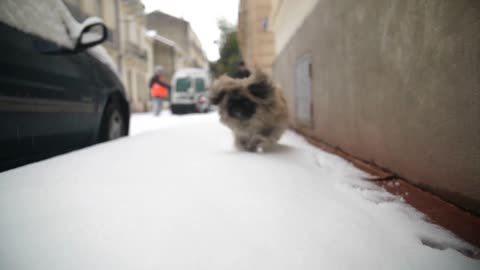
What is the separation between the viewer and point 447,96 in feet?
4.70

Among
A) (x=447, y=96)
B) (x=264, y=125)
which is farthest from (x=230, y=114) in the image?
(x=447, y=96)

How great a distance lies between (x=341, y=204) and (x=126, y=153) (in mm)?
2039

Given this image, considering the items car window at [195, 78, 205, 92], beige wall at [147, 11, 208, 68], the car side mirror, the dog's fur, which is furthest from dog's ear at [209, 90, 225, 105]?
beige wall at [147, 11, 208, 68]

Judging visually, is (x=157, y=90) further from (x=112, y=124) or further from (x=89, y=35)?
(x=89, y=35)

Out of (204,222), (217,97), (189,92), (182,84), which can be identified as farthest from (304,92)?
(182,84)

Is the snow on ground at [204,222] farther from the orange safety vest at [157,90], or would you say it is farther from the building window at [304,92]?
the orange safety vest at [157,90]

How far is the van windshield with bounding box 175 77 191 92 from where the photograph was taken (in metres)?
14.1

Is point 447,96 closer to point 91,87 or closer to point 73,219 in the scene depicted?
point 73,219

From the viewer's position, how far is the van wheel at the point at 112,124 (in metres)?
3.36

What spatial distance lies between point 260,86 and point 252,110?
30 cm

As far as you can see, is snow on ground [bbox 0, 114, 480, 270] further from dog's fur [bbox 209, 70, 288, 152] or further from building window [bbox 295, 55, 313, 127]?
building window [bbox 295, 55, 313, 127]

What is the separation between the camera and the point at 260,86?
3340 millimetres

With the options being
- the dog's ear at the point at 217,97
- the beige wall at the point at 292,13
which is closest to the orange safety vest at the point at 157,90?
the beige wall at the point at 292,13

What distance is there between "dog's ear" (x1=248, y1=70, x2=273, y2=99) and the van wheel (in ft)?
5.71
